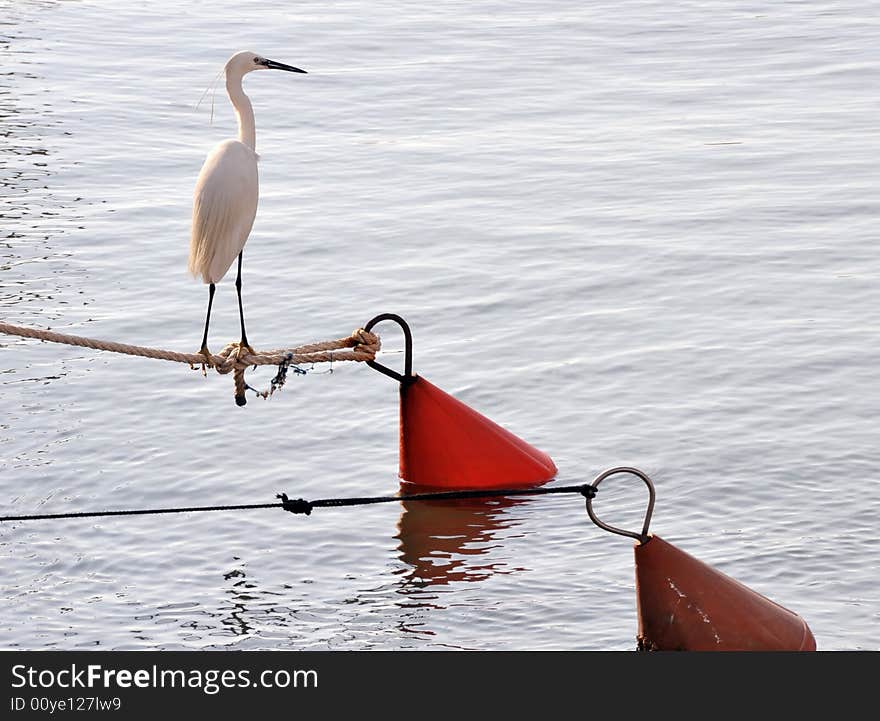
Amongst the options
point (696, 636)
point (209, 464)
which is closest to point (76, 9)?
point (209, 464)

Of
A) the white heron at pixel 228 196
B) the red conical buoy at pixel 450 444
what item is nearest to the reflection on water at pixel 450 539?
the red conical buoy at pixel 450 444

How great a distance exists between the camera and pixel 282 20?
22.4 metres

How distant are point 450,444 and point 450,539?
57 cm

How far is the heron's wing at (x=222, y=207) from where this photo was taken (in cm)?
780

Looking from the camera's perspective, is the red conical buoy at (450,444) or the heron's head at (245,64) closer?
the heron's head at (245,64)

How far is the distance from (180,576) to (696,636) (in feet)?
8.96

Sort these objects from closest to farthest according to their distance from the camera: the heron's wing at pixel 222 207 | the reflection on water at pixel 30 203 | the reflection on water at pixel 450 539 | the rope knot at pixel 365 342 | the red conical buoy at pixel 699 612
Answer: the red conical buoy at pixel 699 612, the heron's wing at pixel 222 207, the reflection on water at pixel 450 539, the rope knot at pixel 365 342, the reflection on water at pixel 30 203

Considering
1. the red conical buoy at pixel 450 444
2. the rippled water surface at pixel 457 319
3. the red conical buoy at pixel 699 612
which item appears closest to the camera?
the red conical buoy at pixel 699 612

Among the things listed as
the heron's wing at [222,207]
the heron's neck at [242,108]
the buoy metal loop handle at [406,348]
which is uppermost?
the heron's neck at [242,108]

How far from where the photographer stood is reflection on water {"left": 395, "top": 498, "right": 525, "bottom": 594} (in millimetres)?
8031

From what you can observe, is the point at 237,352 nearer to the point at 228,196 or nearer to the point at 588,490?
the point at 228,196

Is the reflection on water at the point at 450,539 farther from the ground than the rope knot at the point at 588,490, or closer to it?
closer to it

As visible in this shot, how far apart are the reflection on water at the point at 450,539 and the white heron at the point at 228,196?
1.48 meters

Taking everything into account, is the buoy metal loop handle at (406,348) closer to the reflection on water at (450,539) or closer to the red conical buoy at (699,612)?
the reflection on water at (450,539)
